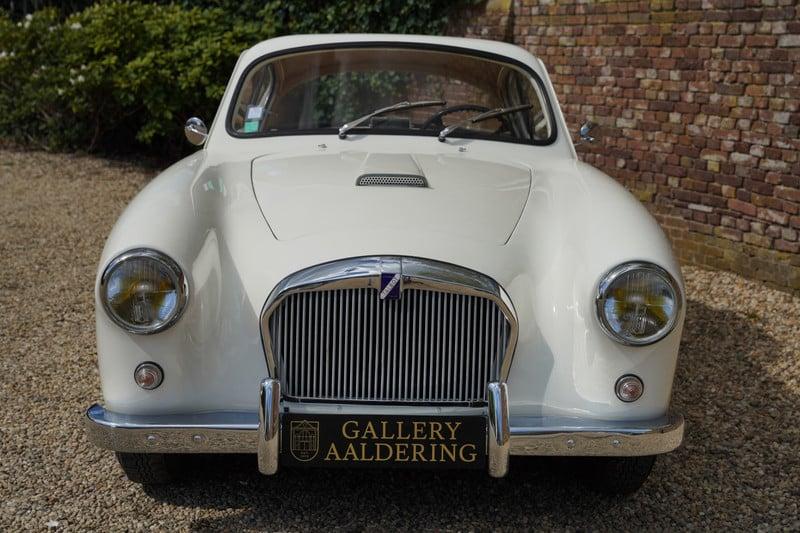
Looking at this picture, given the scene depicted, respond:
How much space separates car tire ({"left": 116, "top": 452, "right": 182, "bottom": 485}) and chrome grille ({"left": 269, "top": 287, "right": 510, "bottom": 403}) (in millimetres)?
584

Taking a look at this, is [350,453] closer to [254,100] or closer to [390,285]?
[390,285]

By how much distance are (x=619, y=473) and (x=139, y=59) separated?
8181 millimetres

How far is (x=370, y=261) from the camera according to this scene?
2.78m

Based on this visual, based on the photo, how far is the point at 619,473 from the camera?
3143mm

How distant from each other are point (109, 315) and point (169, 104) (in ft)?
25.1

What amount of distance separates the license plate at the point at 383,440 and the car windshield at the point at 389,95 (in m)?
1.63

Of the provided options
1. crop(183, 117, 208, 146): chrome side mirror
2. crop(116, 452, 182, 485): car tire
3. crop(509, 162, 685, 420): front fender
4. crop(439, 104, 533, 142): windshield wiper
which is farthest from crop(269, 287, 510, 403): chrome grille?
crop(183, 117, 208, 146): chrome side mirror

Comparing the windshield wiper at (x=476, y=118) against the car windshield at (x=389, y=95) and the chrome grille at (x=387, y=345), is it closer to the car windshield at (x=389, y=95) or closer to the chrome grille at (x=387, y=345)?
the car windshield at (x=389, y=95)

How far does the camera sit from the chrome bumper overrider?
2672mm

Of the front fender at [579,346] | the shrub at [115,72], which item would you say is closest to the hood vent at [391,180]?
the front fender at [579,346]

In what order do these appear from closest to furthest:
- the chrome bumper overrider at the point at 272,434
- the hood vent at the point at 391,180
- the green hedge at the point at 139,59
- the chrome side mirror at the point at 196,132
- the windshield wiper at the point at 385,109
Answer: the chrome bumper overrider at the point at 272,434 → the hood vent at the point at 391,180 → the windshield wiper at the point at 385,109 → the chrome side mirror at the point at 196,132 → the green hedge at the point at 139,59

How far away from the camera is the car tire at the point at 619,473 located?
310 centimetres

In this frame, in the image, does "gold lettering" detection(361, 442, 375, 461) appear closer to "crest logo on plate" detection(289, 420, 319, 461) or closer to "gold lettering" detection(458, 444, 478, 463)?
"crest logo on plate" detection(289, 420, 319, 461)

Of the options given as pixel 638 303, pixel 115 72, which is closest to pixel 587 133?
pixel 638 303
